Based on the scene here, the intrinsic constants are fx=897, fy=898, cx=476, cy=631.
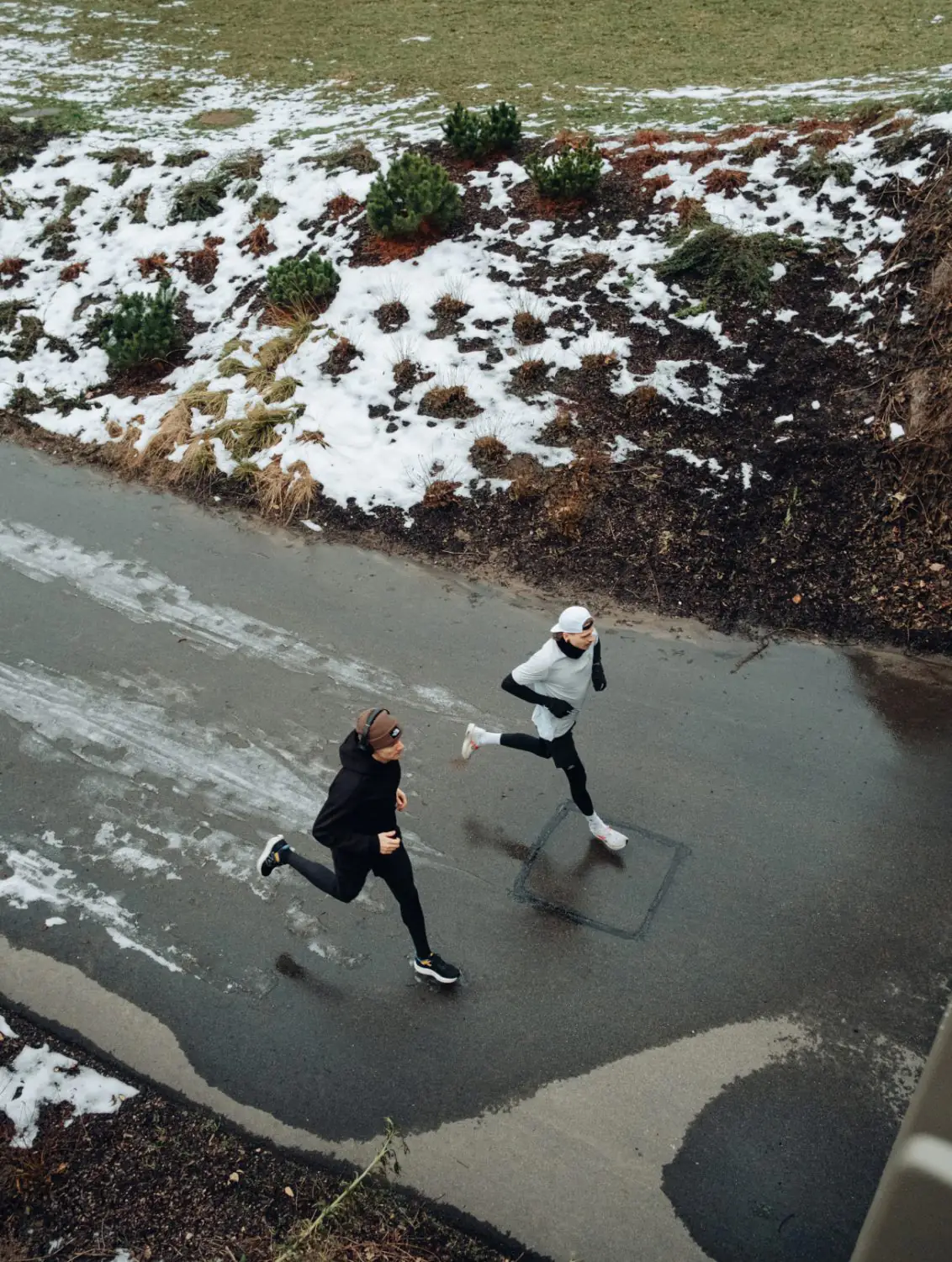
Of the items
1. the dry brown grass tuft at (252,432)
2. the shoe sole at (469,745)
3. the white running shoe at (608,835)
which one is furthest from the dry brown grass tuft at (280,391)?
the white running shoe at (608,835)

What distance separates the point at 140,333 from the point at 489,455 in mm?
4937

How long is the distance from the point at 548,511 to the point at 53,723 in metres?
4.72

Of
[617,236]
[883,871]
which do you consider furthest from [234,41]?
[883,871]

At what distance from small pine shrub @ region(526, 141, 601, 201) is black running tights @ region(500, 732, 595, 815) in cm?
823

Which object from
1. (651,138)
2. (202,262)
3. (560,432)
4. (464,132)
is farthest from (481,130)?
(560,432)

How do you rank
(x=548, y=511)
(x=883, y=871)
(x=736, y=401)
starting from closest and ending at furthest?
(x=883, y=871) < (x=548, y=511) < (x=736, y=401)

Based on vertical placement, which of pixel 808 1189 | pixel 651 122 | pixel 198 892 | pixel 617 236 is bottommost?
pixel 808 1189

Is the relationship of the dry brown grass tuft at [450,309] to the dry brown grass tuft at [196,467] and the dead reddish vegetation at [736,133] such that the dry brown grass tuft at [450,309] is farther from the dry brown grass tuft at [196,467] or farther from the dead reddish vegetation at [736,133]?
the dead reddish vegetation at [736,133]

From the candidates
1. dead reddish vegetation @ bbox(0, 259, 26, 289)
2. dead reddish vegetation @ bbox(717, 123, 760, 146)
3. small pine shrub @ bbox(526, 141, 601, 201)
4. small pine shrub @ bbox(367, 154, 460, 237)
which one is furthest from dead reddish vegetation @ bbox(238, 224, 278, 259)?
dead reddish vegetation @ bbox(717, 123, 760, 146)

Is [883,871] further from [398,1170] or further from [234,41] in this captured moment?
[234,41]

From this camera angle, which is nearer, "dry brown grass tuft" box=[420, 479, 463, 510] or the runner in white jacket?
the runner in white jacket

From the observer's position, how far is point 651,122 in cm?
1330

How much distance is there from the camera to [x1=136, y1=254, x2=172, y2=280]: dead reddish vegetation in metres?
12.5

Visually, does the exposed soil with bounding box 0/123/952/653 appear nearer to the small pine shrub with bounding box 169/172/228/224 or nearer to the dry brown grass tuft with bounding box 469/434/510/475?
the dry brown grass tuft with bounding box 469/434/510/475
